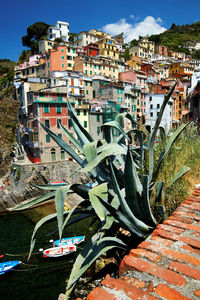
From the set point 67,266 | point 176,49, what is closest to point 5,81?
point 67,266

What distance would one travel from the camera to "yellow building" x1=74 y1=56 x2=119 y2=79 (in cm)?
4191

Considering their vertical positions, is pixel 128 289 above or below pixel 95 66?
below

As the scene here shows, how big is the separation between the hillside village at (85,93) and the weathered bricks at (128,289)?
14039 millimetres

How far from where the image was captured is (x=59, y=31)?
60938 mm

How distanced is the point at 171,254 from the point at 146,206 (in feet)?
3.44

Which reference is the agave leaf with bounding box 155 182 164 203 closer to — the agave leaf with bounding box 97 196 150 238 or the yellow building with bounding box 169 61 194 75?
the agave leaf with bounding box 97 196 150 238

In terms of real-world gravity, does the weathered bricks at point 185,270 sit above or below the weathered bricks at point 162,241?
above

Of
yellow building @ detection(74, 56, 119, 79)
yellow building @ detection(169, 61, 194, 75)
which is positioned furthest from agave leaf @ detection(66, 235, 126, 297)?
yellow building @ detection(169, 61, 194, 75)

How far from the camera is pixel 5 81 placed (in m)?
46.2

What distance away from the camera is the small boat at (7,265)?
1156cm

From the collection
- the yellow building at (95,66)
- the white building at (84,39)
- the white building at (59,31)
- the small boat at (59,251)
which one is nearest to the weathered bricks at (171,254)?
the small boat at (59,251)

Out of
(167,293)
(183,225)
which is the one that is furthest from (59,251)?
(167,293)

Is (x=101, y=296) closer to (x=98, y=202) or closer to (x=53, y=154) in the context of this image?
(x=98, y=202)

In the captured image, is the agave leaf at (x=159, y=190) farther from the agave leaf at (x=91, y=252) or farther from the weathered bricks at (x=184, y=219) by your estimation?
the agave leaf at (x=91, y=252)
